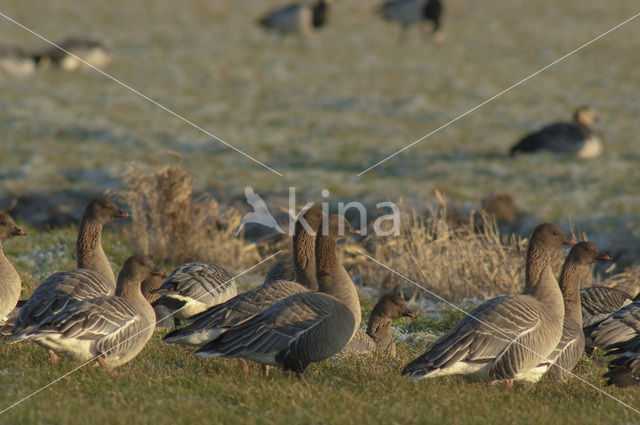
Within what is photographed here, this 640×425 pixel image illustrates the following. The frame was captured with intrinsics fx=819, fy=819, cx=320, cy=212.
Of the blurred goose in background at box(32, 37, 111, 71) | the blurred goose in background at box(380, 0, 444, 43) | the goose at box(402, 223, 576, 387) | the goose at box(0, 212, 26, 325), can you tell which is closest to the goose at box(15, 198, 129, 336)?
the goose at box(0, 212, 26, 325)

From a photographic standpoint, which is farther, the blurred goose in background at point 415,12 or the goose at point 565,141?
the blurred goose in background at point 415,12

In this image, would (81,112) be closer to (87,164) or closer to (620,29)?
(87,164)

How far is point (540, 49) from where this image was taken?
39938 mm

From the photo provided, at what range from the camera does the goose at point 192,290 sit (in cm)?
1030

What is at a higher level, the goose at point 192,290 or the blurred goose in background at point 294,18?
the blurred goose in background at point 294,18

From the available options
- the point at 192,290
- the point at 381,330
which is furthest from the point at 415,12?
the point at 192,290

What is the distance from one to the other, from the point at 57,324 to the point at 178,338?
1206 millimetres

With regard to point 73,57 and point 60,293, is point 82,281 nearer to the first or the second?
point 60,293

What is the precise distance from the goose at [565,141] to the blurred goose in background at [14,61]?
20919mm

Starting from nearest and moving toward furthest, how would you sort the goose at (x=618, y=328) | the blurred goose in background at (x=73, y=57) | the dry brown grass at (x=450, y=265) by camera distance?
the goose at (x=618, y=328) < the dry brown grass at (x=450, y=265) < the blurred goose in background at (x=73, y=57)

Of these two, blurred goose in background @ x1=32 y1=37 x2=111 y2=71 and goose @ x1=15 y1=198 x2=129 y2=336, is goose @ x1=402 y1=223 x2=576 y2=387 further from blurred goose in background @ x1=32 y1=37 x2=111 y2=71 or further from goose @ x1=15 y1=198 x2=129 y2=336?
blurred goose in background @ x1=32 y1=37 x2=111 y2=71

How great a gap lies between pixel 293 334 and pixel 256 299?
872mm

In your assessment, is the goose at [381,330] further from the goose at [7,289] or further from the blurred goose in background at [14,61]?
the blurred goose in background at [14,61]

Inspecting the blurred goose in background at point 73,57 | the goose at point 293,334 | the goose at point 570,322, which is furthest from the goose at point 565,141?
the blurred goose in background at point 73,57
